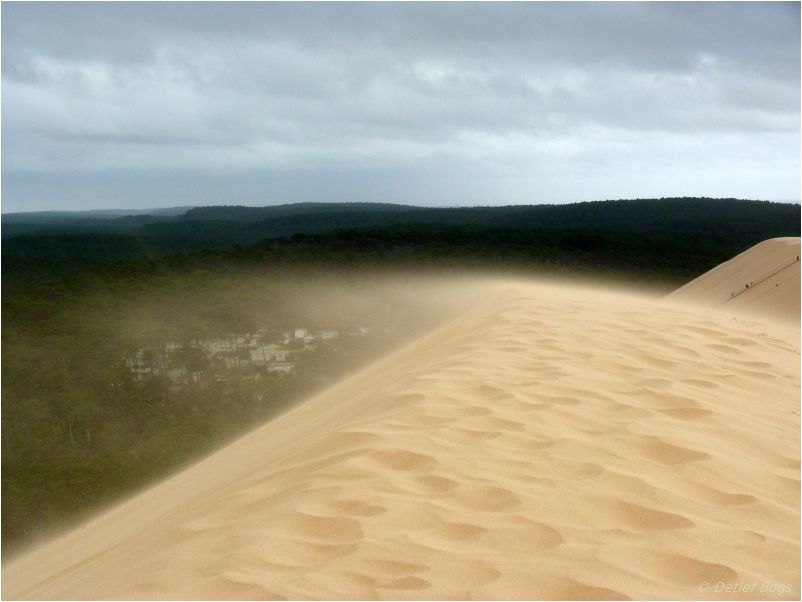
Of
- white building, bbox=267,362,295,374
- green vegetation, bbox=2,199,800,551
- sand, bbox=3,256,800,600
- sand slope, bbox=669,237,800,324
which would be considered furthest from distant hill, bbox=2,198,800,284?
sand, bbox=3,256,800,600

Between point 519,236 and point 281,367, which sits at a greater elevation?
point 519,236

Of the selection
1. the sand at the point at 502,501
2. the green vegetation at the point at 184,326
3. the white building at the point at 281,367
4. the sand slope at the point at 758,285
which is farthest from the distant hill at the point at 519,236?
the sand at the point at 502,501

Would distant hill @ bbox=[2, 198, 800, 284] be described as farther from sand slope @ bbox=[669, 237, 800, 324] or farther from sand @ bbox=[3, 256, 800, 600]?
sand @ bbox=[3, 256, 800, 600]

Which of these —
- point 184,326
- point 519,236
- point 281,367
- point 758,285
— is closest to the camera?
point 758,285

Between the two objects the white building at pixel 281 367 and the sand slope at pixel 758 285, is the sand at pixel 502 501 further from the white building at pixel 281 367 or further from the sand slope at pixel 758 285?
the white building at pixel 281 367

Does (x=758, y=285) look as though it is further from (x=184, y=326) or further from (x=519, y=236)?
(x=519, y=236)

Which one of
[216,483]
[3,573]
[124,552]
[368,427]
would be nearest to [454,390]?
[368,427]

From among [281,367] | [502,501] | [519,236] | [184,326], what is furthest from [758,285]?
[519,236]
